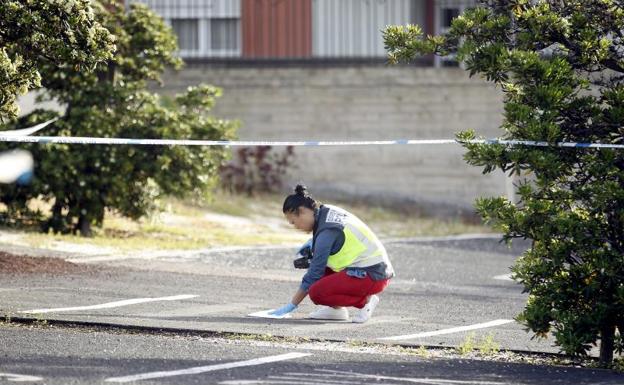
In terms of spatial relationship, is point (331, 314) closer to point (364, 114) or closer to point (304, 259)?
point (304, 259)

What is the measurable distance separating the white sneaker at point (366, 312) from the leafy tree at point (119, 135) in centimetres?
737

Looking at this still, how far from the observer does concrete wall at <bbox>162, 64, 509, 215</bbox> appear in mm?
25719

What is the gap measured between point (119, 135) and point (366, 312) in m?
7.82

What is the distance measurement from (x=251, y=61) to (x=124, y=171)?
875 centimetres

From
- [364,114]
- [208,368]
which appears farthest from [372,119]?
[208,368]

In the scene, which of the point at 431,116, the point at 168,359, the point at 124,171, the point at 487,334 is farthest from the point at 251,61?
the point at 168,359

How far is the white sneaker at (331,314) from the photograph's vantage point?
11.4 metres

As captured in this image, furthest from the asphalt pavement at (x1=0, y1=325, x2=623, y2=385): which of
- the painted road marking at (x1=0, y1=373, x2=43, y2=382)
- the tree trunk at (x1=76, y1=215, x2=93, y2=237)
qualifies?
the tree trunk at (x1=76, y1=215, x2=93, y2=237)

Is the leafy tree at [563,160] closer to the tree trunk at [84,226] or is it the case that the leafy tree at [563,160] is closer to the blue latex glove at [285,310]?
the blue latex glove at [285,310]

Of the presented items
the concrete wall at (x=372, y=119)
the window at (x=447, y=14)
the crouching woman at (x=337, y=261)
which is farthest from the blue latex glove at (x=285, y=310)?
the window at (x=447, y=14)

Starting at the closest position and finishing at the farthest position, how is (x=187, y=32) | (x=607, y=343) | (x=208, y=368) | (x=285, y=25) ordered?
(x=208, y=368) → (x=607, y=343) → (x=285, y=25) → (x=187, y=32)

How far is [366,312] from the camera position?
449 inches

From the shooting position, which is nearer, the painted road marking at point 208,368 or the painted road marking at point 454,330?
the painted road marking at point 208,368

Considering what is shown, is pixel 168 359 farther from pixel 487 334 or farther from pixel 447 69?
pixel 447 69
